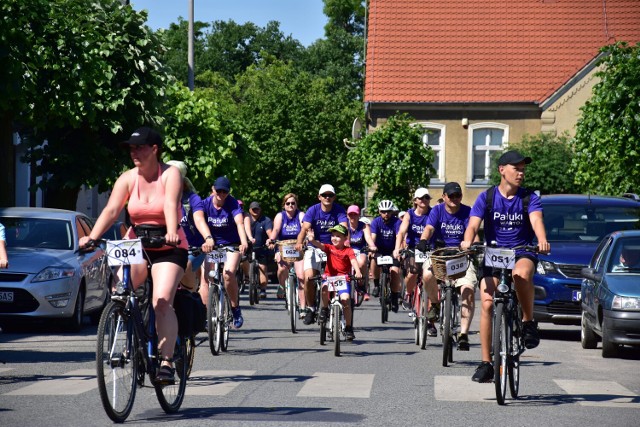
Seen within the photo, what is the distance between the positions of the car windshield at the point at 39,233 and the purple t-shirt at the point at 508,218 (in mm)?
9144

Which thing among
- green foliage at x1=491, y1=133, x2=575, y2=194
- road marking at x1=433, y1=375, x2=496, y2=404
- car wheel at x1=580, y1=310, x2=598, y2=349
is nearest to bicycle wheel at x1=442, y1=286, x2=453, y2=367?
road marking at x1=433, y1=375, x2=496, y2=404

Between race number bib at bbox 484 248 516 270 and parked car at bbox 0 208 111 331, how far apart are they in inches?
262

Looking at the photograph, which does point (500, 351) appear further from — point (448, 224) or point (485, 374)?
point (448, 224)

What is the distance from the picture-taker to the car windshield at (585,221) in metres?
19.4

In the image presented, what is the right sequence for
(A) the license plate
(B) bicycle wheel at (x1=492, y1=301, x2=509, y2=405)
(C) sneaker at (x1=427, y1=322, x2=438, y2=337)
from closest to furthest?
(B) bicycle wheel at (x1=492, y1=301, x2=509, y2=405) < (C) sneaker at (x1=427, y1=322, x2=438, y2=337) < (A) the license plate

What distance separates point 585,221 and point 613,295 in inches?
182

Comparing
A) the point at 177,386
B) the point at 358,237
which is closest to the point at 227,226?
the point at 177,386

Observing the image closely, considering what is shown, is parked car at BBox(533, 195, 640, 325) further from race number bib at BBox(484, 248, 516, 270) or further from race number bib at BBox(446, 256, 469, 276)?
race number bib at BBox(484, 248, 516, 270)

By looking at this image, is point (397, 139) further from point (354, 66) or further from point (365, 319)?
point (354, 66)

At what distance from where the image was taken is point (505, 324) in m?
10.4

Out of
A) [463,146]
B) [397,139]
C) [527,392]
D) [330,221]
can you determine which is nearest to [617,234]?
[330,221]

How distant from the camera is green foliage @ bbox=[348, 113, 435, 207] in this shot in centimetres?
4203

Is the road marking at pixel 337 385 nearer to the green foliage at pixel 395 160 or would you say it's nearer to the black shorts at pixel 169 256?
the black shorts at pixel 169 256

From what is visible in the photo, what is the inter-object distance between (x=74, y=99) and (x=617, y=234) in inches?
455
